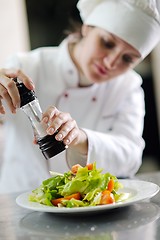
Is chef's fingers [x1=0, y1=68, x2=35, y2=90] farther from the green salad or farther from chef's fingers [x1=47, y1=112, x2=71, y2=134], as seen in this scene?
the green salad

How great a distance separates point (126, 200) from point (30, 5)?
108 inches

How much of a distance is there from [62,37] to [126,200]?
270 centimetres

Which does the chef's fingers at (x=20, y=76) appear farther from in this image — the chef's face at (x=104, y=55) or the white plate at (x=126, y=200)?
the chef's face at (x=104, y=55)

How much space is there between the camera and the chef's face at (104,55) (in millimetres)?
1658

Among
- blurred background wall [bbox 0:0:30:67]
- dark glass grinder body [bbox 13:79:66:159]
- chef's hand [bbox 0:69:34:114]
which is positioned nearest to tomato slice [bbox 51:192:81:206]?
dark glass grinder body [bbox 13:79:66:159]

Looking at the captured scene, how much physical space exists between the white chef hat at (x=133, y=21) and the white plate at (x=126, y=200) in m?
0.63

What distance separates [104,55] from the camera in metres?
1.68

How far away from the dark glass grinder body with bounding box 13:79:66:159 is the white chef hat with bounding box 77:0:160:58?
0.68 metres

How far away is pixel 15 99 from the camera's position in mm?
1033

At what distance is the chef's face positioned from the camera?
1658mm

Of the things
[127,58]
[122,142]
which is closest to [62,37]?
[127,58]

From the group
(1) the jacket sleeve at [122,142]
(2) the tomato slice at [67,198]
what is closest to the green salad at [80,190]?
(2) the tomato slice at [67,198]

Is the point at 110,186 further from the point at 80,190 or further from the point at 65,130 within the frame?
the point at 65,130

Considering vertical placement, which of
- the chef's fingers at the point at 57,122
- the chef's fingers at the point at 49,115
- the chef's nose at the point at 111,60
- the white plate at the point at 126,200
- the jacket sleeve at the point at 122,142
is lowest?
the jacket sleeve at the point at 122,142
